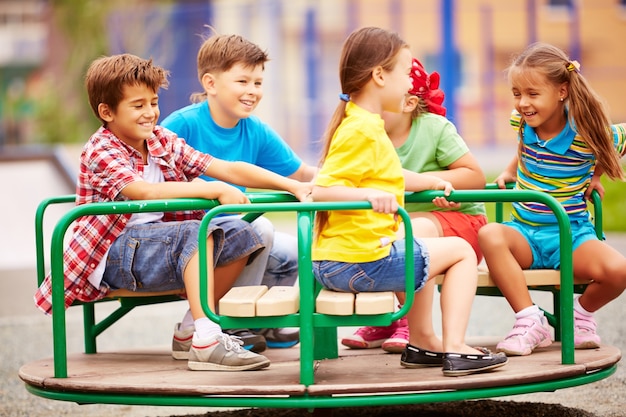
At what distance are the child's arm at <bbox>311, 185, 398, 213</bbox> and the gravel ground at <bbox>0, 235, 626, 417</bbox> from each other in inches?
39.8

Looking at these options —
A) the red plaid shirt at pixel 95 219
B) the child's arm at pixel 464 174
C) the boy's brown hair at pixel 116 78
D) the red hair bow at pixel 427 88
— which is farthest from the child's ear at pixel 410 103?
the red plaid shirt at pixel 95 219

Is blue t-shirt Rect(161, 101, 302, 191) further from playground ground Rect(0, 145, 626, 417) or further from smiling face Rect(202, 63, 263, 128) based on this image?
playground ground Rect(0, 145, 626, 417)

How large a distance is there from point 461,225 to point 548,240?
1.35 ft

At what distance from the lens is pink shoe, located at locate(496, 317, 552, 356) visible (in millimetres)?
4388

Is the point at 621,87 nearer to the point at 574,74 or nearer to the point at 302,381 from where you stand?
the point at 574,74

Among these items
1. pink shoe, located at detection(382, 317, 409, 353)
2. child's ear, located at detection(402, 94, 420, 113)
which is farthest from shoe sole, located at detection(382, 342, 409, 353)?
child's ear, located at detection(402, 94, 420, 113)

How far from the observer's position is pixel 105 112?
14.5ft

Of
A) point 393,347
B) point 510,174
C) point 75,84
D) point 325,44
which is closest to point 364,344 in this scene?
point 393,347

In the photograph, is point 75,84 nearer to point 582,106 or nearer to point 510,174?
point 510,174

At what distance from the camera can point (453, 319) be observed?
396 cm

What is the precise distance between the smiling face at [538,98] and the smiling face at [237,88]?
1.16 meters

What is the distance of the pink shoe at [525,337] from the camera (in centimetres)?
439

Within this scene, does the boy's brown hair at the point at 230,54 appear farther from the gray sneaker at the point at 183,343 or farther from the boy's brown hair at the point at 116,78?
the gray sneaker at the point at 183,343

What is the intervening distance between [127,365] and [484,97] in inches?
573
